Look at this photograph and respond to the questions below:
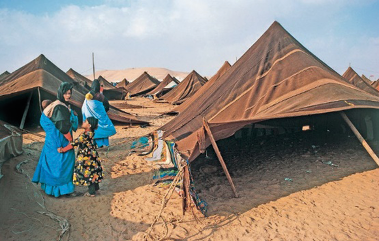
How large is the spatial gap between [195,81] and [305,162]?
13485mm

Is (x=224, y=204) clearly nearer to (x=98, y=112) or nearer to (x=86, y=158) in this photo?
(x=86, y=158)

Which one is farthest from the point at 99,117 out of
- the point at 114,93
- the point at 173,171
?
the point at 114,93

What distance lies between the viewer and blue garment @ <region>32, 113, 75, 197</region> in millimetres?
3732

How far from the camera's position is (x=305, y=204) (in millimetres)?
3584

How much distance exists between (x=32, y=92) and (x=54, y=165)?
5.80 meters

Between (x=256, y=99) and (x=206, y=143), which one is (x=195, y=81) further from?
(x=206, y=143)

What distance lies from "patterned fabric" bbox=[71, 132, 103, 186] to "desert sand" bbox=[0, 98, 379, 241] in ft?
0.98

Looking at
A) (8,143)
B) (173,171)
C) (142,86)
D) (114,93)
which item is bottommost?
(173,171)

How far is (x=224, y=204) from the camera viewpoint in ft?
12.1

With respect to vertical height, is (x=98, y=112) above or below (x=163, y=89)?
below

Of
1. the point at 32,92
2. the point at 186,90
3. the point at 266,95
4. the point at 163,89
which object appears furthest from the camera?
the point at 163,89

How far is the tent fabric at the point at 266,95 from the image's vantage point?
4030 mm

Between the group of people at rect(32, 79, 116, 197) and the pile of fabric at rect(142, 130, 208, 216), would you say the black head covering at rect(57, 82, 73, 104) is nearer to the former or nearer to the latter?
the group of people at rect(32, 79, 116, 197)

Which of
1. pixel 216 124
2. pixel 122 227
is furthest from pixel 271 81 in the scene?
pixel 122 227
